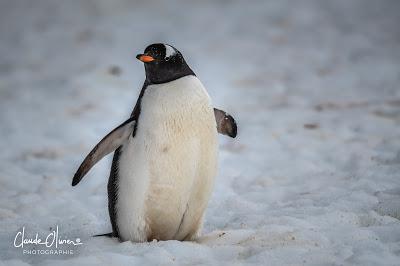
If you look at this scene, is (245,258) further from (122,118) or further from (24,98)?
(24,98)

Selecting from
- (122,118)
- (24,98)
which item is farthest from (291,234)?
(24,98)

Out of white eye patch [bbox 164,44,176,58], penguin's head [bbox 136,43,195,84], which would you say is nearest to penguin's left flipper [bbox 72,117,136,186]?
penguin's head [bbox 136,43,195,84]

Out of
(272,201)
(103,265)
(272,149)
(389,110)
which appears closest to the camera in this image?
(103,265)

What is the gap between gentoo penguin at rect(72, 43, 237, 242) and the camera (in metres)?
2.61

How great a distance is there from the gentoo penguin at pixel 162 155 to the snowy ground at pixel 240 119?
0.51ft

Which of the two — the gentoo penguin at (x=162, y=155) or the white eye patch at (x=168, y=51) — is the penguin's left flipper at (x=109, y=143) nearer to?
the gentoo penguin at (x=162, y=155)

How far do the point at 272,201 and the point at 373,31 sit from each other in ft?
18.0

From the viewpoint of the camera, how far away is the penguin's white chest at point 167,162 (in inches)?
103

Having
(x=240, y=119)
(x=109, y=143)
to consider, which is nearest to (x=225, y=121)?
(x=109, y=143)

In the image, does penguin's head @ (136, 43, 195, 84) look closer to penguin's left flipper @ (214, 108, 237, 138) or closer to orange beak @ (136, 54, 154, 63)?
orange beak @ (136, 54, 154, 63)

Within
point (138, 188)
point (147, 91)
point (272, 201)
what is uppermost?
point (147, 91)

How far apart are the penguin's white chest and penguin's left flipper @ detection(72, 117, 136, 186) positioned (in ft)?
0.14

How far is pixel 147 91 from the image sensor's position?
8.86 ft

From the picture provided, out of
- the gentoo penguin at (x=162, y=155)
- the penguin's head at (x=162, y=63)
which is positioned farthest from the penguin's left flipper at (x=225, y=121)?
the penguin's head at (x=162, y=63)
